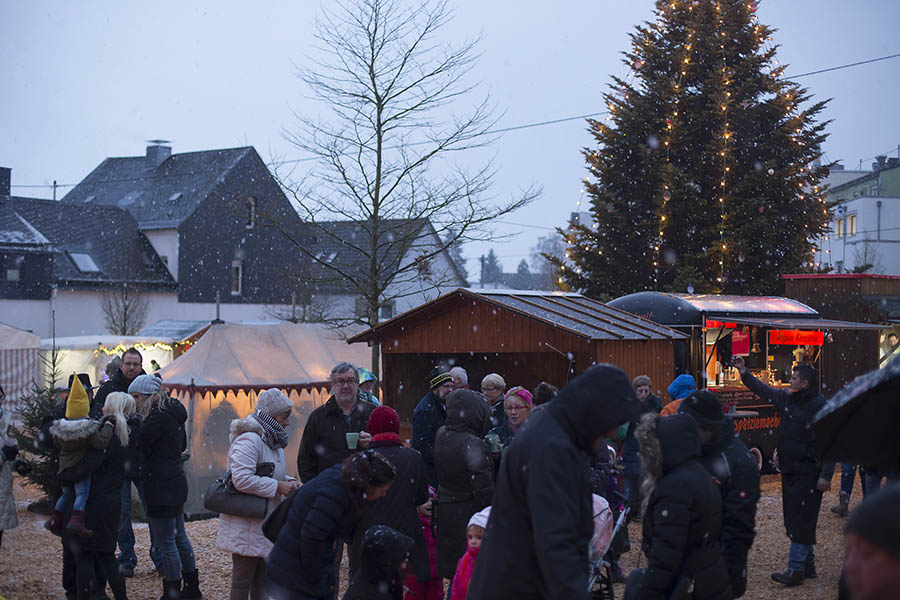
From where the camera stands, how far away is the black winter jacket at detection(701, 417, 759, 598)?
195 inches

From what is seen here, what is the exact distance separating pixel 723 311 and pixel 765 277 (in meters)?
10.4

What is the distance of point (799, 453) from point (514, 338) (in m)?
5.13

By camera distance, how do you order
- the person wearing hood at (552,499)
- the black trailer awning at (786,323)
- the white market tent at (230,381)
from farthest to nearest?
the black trailer awning at (786,323)
the white market tent at (230,381)
the person wearing hood at (552,499)

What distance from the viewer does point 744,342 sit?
55.0ft

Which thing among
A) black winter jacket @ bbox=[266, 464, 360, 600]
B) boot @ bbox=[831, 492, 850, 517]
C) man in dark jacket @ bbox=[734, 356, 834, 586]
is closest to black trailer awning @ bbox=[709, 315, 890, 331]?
boot @ bbox=[831, 492, 850, 517]

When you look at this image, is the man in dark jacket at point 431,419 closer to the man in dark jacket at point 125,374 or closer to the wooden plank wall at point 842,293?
the man in dark jacket at point 125,374

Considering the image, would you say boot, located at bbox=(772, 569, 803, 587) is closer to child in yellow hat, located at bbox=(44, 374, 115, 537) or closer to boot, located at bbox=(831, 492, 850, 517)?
boot, located at bbox=(831, 492, 850, 517)

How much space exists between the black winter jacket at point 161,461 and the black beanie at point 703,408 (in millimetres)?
4256

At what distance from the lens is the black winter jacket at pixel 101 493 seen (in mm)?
6629

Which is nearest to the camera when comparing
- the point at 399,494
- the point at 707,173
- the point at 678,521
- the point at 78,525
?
the point at 678,521

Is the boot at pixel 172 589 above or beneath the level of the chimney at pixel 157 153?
beneath

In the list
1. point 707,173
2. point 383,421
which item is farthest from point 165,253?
point 383,421

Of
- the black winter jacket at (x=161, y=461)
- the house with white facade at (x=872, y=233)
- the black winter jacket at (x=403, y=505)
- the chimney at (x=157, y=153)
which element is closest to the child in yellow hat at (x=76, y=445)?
the black winter jacket at (x=161, y=461)

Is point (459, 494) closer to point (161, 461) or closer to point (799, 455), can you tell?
point (161, 461)
